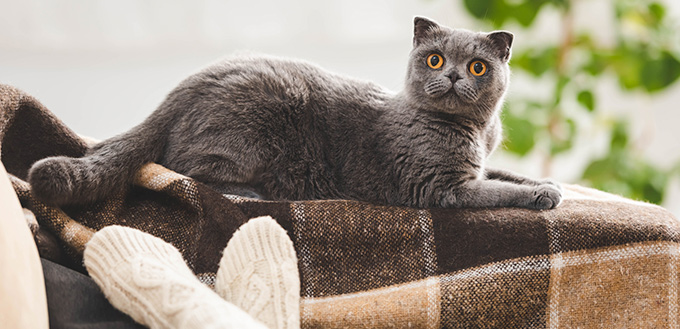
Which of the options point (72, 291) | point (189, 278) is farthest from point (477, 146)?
point (72, 291)

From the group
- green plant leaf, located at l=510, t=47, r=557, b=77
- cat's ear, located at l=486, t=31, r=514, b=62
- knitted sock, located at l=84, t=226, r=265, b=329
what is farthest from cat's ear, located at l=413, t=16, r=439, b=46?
green plant leaf, located at l=510, t=47, r=557, b=77

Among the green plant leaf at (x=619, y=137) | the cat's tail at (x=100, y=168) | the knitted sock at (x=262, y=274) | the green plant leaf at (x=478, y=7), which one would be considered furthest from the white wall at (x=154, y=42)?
the knitted sock at (x=262, y=274)

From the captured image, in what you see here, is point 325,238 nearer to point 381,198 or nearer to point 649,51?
point 381,198

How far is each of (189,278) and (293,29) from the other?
4.33 feet

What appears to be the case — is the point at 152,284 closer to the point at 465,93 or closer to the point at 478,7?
the point at 465,93

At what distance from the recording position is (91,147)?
3.48ft

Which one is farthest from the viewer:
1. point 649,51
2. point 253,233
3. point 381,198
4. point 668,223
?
point 649,51

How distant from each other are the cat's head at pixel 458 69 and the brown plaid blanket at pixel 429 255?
0.25 metres

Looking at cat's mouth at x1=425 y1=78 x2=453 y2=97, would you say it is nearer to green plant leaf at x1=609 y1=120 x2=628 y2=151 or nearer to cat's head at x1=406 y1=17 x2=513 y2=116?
cat's head at x1=406 y1=17 x2=513 y2=116

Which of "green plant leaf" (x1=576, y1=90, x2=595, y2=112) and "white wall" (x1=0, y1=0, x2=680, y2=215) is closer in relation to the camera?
"white wall" (x1=0, y1=0, x2=680, y2=215)

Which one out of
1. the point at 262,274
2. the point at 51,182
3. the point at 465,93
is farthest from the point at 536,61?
the point at 51,182

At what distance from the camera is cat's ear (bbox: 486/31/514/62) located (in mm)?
1132

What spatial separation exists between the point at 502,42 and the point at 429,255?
474 mm

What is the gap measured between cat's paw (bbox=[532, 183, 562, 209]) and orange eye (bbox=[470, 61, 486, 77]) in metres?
0.24
